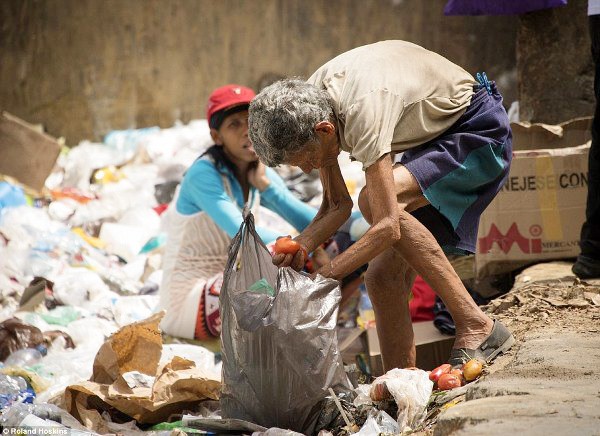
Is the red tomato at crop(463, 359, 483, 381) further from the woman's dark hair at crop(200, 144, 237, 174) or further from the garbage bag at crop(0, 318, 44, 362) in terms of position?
the garbage bag at crop(0, 318, 44, 362)

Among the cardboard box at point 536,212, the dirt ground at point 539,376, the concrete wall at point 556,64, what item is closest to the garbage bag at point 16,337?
the dirt ground at point 539,376

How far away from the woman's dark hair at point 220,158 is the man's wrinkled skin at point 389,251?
1238 millimetres

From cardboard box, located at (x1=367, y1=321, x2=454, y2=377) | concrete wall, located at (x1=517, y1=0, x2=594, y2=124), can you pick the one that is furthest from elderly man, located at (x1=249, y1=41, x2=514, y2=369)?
concrete wall, located at (x1=517, y1=0, x2=594, y2=124)

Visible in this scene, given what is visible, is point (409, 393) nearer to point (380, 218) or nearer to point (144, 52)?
point (380, 218)

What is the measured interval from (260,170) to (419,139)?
5.14ft

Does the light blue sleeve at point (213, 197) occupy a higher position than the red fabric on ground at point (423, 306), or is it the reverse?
the light blue sleeve at point (213, 197)

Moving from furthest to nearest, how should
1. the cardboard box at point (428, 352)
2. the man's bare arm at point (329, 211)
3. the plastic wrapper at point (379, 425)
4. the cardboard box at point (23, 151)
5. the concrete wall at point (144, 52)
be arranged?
the concrete wall at point (144, 52)
the cardboard box at point (23, 151)
the cardboard box at point (428, 352)
the man's bare arm at point (329, 211)
the plastic wrapper at point (379, 425)

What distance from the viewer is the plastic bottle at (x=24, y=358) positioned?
4.35 meters

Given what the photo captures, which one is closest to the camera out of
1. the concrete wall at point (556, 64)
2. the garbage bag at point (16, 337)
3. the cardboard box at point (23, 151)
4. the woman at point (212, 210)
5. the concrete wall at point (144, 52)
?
the garbage bag at point (16, 337)

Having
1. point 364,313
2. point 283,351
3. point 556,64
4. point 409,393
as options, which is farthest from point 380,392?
point 556,64

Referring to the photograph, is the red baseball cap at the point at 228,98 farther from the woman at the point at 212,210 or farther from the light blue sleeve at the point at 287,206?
the light blue sleeve at the point at 287,206

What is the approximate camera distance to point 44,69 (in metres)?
9.52

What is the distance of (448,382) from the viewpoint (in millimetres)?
3102

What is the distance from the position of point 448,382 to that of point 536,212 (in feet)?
6.43
